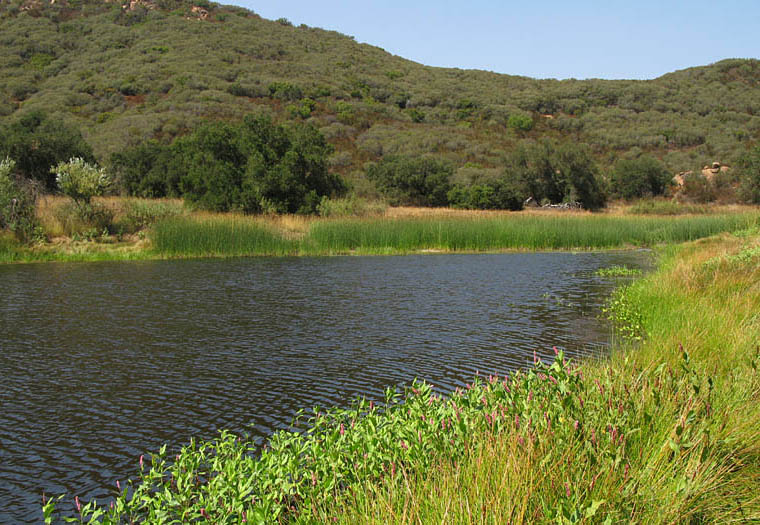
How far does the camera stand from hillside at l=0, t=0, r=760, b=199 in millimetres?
50281


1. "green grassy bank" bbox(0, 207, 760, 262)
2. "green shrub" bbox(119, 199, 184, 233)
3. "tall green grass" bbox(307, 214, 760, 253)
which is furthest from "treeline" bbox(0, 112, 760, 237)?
"tall green grass" bbox(307, 214, 760, 253)

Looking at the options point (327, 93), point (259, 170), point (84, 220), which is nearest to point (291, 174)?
point (259, 170)

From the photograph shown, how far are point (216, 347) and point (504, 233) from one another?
1835 centimetres

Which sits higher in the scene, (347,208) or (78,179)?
(78,179)

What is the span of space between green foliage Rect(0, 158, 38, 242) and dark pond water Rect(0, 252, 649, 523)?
5.08 metres

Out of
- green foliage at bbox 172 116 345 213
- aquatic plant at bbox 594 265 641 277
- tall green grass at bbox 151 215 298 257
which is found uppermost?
green foliage at bbox 172 116 345 213

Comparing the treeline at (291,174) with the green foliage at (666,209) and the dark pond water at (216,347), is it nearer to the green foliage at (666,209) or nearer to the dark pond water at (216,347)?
the green foliage at (666,209)

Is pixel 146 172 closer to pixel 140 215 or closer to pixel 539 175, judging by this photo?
pixel 140 215

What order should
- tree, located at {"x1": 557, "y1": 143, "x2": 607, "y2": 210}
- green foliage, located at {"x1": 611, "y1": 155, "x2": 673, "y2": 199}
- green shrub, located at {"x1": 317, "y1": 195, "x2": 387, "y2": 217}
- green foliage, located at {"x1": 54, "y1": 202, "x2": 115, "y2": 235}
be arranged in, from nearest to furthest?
1. green foliage, located at {"x1": 54, "y1": 202, "x2": 115, "y2": 235}
2. green shrub, located at {"x1": 317, "y1": 195, "x2": 387, "y2": 217}
3. tree, located at {"x1": 557, "y1": 143, "x2": 607, "y2": 210}
4. green foliage, located at {"x1": 611, "y1": 155, "x2": 673, "y2": 199}

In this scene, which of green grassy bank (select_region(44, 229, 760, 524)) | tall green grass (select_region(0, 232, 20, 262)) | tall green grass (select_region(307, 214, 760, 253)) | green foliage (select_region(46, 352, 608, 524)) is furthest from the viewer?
tall green grass (select_region(307, 214, 760, 253))

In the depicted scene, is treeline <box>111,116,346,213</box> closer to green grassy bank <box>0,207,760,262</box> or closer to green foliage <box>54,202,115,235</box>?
green grassy bank <box>0,207,760,262</box>

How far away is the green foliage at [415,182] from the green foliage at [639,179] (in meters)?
13.8

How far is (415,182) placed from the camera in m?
37.6

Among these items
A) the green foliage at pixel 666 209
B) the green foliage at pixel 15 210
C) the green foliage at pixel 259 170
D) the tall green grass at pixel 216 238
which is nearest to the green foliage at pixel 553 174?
the green foliage at pixel 666 209
